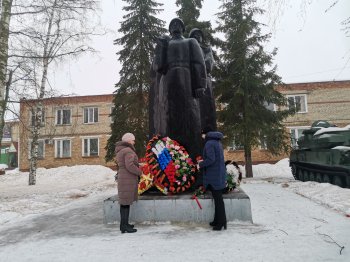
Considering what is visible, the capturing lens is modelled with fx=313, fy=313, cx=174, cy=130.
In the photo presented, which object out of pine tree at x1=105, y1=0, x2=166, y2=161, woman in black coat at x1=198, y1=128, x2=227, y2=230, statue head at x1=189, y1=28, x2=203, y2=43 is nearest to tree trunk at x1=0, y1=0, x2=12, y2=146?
statue head at x1=189, y1=28, x2=203, y2=43

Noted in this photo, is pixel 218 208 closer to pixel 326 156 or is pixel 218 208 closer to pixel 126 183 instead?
pixel 126 183

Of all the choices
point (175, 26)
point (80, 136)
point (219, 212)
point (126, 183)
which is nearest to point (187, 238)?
point (219, 212)

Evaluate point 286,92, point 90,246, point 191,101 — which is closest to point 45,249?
point 90,246

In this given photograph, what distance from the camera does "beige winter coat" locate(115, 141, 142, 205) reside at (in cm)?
505

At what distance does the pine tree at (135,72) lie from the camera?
17.7m

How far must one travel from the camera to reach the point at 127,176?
5.13m

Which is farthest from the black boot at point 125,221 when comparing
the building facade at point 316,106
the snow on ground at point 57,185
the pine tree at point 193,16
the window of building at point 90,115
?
the window of building at point 90,115

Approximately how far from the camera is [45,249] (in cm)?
429

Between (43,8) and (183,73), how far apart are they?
6158 mm

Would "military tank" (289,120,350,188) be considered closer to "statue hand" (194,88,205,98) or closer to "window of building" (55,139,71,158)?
"statue hand" (194,88,205,98)

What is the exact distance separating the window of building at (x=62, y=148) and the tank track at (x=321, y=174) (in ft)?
71.7

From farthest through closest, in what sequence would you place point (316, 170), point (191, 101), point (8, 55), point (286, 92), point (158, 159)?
1. point (286, 92)
2. point (316, 170)
3. point (8, 55)
4. point (191, 101)
5. point (158, 159)

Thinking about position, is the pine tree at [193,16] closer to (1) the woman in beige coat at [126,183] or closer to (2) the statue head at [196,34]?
(2) the statue head at [196,34]

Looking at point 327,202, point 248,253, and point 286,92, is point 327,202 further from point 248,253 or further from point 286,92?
point 286,92
